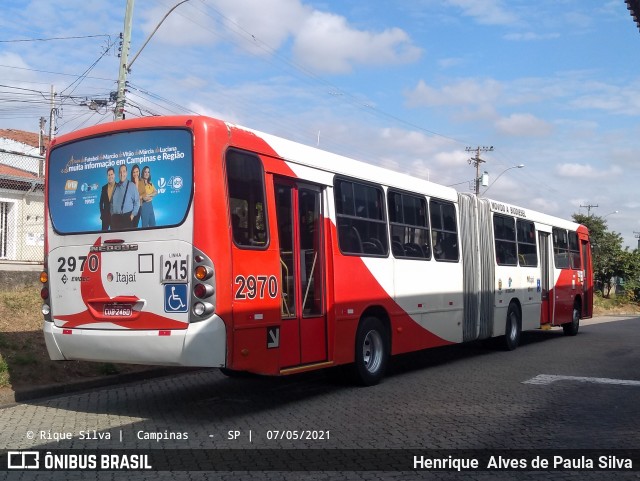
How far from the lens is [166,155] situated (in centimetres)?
775

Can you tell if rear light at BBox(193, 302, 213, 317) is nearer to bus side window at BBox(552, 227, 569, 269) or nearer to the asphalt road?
the asphalt road

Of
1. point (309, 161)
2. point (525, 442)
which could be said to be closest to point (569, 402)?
point (525, 442)

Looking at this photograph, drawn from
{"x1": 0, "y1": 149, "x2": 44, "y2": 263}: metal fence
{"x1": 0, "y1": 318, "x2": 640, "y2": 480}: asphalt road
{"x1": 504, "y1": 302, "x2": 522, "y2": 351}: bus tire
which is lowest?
{"x1": 0, "y1": 318, "x2": 640, "y2": 480}: asphalt road

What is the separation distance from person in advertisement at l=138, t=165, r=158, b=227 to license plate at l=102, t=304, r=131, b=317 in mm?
924

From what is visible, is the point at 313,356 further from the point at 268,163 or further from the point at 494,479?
the point at 494,479

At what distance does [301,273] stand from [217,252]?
5.64ft

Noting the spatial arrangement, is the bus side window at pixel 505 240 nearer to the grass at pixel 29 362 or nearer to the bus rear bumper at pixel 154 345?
the grass at pixel 29 362

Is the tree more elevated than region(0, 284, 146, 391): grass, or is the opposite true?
the tree

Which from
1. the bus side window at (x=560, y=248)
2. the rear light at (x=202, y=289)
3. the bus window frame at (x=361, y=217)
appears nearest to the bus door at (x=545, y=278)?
the bus side window at (x=560, y=248)

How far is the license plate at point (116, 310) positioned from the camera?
770cm

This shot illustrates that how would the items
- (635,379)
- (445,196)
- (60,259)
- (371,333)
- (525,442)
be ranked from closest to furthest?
(525,442)
(60,259)
(371,333)
(635,379)
(445,196)

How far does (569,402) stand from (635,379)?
2.89 metres

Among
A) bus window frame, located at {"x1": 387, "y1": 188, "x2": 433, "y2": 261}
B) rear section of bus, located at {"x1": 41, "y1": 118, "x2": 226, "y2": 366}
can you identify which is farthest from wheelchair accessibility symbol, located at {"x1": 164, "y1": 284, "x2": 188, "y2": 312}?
bus window frame, located at {"x1": 387, "y1": 188, "x2": 433, "y2": 261}

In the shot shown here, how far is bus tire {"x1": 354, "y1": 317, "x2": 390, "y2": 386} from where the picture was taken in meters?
9.86
